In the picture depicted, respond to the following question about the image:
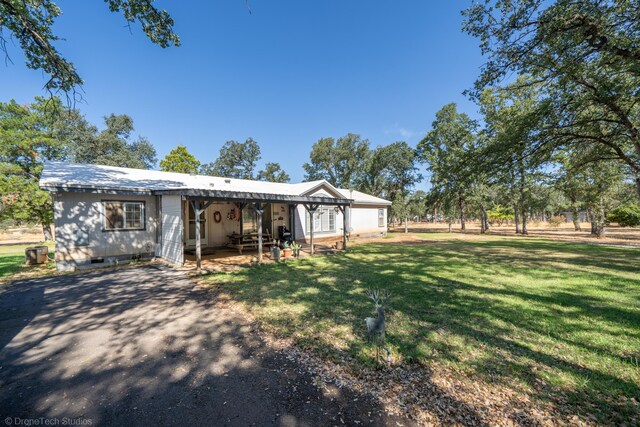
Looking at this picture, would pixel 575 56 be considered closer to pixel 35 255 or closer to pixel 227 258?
pixel 227 258

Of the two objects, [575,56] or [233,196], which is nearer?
[575,56]

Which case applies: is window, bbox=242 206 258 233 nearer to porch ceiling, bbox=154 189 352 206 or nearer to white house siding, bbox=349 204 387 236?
porch ceiling, bbox=154 189 352 206

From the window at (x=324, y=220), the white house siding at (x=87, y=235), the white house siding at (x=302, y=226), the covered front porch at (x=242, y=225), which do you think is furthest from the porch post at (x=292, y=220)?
the white house siding at (x=87, y=235)

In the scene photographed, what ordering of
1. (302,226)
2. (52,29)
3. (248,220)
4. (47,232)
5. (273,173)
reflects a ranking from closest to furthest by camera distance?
(52,29) < (248,220) < (302,226) < (47,232) < (273,173)

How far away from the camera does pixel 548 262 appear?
390 inches

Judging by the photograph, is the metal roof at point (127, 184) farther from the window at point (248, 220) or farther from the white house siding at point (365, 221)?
the white house siding at point (365, 221)

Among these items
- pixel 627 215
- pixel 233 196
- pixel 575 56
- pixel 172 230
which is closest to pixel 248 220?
pixel 172 230

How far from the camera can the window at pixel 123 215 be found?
959cm

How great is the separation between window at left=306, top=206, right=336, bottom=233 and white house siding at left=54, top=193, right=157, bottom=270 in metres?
9.51

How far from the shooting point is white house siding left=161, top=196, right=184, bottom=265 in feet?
29.3

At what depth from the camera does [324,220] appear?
17.5 meters

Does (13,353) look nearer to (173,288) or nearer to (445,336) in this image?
(173,288)

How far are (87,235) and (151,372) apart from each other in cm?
883

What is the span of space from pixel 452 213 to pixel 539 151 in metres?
19.4
